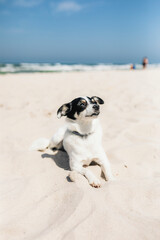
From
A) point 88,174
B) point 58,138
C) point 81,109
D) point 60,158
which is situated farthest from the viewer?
point 58,138

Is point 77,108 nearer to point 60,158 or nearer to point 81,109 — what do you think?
point 81,109

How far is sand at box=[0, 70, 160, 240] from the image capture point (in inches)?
74.2

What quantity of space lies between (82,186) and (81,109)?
0.98 meters

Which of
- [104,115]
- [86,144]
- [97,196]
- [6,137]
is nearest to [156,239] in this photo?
[97,196]

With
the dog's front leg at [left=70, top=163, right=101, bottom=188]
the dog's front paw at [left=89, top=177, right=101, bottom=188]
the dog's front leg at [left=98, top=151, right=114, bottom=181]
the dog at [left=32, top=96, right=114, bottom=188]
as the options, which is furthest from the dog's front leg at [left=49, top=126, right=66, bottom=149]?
the dog's front paw at [left=89, top=177, right=101, bottom=188]

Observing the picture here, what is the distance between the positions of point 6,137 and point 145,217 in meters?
3.29

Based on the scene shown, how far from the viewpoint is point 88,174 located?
279 centimetres

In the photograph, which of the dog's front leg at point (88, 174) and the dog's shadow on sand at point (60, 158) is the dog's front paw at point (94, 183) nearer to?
the dog's front leg at point (88, 174)

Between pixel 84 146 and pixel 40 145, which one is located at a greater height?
pixel 84 146

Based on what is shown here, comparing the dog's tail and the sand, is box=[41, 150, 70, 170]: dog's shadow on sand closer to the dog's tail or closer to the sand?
the sand

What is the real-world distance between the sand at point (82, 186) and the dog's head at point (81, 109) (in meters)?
0.76

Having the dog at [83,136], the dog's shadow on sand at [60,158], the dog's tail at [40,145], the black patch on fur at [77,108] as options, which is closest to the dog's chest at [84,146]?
the dog at [83,136]

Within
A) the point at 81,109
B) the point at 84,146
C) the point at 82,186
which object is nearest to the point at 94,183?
the point at 82,186

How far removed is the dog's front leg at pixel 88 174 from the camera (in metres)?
2.61
